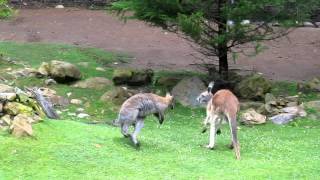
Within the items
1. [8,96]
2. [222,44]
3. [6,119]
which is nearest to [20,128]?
[6,119]

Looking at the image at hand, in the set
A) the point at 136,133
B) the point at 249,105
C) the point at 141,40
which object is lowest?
the point at 141,40

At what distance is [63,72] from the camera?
47.6ft

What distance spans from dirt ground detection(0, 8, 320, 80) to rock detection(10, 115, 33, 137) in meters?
8.94

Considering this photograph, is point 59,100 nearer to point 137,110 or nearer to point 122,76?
point 122,76

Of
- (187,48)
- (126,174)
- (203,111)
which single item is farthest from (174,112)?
(187,48)

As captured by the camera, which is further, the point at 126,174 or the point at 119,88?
the point at 119,88

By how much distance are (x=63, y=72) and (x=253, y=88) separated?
4.25m

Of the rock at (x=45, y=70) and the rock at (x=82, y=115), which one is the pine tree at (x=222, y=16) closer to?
the rock at (x=45, y=70)

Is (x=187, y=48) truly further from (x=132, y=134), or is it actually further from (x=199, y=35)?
(x=132, y=134)

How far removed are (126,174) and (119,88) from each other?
19.4ft

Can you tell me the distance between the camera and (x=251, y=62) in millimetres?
18203

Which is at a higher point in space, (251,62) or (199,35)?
(199,35)

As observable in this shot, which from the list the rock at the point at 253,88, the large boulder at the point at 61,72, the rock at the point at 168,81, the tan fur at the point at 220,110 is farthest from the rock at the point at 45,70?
the tan fur at the point at 220,110

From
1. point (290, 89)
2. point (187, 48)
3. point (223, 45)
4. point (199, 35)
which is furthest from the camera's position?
point (187, 48)
